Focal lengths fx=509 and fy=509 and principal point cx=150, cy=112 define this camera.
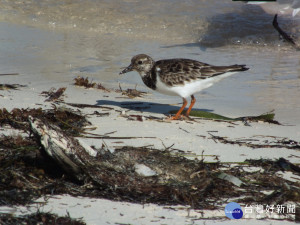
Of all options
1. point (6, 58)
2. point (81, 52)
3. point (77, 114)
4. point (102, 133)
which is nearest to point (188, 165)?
point (102, 133)

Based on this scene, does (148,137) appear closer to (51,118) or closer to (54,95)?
(51,118)

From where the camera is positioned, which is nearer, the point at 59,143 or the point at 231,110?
the point at 59,143

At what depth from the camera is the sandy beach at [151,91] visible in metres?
2.46

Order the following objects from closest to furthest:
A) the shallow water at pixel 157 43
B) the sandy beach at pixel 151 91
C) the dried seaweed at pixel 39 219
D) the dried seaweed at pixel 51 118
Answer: the dried seaweed at pixel 39 219, the sandy beach at pixel 151 91, the dried seaweed at pixel 51 118, the shallow water at pixel 157 43

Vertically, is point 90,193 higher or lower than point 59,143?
lower

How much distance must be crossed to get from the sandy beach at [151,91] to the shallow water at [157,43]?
2 cm

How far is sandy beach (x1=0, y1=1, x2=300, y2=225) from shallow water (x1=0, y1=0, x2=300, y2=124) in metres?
0.02

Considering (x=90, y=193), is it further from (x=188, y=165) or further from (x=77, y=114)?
(x=77, y=114)

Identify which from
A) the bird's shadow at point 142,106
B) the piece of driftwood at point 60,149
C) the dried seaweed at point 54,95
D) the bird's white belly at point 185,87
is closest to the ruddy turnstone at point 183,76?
the bird's white belly at point 185,87

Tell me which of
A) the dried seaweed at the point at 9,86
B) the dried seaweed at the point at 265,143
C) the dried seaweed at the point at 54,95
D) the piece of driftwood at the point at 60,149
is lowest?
the dried seaweed at the point at 265,143

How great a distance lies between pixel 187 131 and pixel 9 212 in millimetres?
1992

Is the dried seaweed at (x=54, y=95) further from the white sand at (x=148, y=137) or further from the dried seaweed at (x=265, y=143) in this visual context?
the dried seaweed at (x=265, y=143)

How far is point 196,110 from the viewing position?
4.87 m

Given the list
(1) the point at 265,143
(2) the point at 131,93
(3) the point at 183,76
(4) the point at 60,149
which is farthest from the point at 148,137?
(2) the point at 131,93
